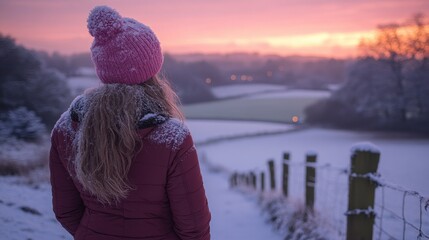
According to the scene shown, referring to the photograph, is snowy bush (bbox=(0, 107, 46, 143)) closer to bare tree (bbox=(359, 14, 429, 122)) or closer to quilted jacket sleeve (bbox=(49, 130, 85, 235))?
quilted jacket sleeve (bbox=(49, 130, 85, 235))

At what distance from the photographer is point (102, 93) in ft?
5.05

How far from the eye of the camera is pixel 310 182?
16.5ft

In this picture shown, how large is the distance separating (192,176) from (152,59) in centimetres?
68

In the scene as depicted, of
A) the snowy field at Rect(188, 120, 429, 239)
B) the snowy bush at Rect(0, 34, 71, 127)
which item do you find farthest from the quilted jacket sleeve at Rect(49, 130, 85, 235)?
the snowy bush at Rect(0, 34, 71, 127)

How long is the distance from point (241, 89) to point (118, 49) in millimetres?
71355

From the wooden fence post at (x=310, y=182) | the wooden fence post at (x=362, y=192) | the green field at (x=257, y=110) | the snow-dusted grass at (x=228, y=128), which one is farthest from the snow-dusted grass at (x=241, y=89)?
the wooden fence post at (x=362, y=192)

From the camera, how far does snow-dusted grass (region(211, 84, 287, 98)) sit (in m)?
66.1

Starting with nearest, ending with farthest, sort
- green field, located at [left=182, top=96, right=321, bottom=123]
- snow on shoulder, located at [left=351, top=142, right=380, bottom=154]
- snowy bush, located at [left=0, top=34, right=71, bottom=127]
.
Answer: snow on shoulder, located at [left=351, top=142, right=380, bottom=154] < snowy bush, located at [left=0, top=34, right=71, bottom=127] < green field, located at [left=182, top=96, right=321, bottom=123]

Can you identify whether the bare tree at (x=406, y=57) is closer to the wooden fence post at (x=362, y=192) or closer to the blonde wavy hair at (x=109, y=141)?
the wooden fence post at (x=362, y=192)

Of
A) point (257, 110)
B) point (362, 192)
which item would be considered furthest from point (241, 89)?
point (362, 192)

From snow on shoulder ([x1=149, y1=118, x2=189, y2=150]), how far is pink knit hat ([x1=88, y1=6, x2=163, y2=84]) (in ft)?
1.11

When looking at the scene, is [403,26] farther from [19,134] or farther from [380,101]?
[19,134]

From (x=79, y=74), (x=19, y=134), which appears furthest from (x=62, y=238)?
(x=79, y=74)

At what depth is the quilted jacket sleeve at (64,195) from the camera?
1757 millimetres
